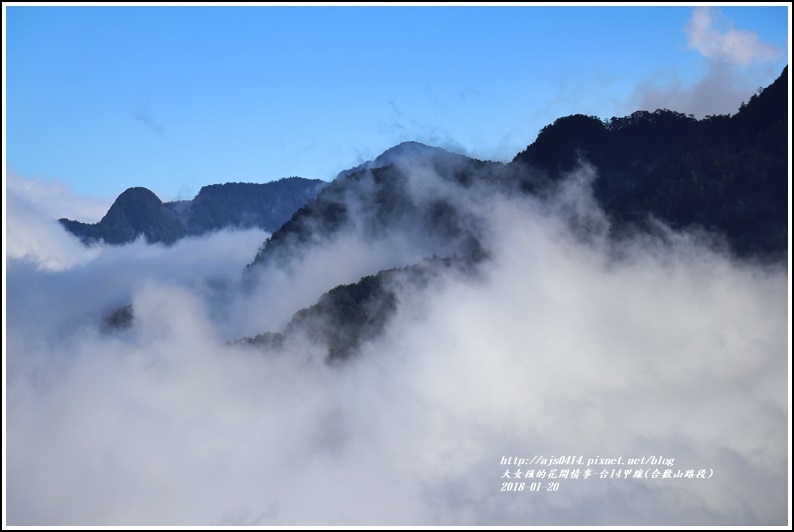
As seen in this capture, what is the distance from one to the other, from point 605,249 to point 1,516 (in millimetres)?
155945

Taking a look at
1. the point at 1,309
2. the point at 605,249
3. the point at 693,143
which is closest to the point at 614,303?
the point at 605,249

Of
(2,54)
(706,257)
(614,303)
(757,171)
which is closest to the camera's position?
(2,54)

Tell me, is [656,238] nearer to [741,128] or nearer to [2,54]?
[741,128]

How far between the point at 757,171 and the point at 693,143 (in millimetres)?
22849

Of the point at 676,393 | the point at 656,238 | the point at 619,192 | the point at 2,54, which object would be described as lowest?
the point at 2,54

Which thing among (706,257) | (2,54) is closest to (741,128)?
(706,257)

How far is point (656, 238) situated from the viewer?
180500 mm

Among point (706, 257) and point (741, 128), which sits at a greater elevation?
point (741, 128)

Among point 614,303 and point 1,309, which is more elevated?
point 614,303

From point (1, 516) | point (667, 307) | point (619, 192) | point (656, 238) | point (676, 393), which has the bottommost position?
point (1, 516)

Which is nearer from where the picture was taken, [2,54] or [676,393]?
[2,54]

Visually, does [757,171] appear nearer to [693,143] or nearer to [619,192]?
[693,143]

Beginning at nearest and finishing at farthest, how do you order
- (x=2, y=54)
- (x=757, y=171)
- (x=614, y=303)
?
(x=2, y=54), (x=757, y=171), (x=614, y=303)

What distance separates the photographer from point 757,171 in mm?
160875
